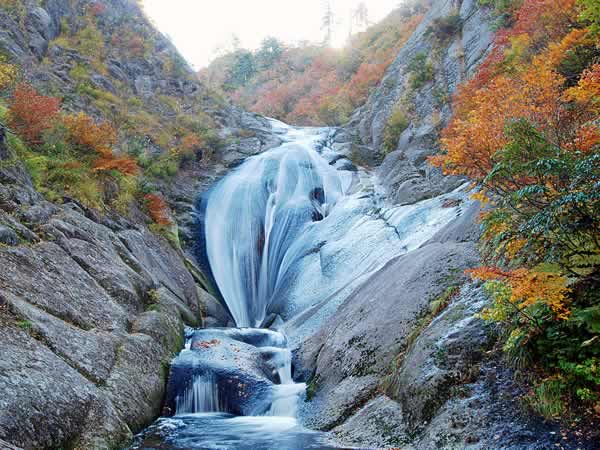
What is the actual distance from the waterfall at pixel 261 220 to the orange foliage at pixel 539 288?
11.8 m

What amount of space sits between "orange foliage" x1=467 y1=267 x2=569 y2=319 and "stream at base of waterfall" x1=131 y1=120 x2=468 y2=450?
423 centimetres

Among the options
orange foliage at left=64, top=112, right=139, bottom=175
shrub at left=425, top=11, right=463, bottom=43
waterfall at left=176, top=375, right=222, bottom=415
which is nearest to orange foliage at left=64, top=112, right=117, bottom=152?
orange foliage at left=64, top=112, right=139, bottom=175

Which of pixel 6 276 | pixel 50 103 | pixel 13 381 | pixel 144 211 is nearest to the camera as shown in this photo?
pixel 13 381

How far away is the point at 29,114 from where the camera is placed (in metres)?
12.8

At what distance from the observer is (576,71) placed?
11945 millimetres

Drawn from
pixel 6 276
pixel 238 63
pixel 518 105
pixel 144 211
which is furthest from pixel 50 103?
pixel 238 63

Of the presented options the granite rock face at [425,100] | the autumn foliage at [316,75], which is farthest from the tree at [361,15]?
the granite rock face at [425,100]

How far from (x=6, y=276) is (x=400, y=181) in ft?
50.8

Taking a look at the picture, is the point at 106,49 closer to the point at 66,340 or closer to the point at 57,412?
the point at 66,340

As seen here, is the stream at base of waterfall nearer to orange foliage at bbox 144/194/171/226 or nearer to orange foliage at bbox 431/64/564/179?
orange foliage at bbox 144/194/171/226

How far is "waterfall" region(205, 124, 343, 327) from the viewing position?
1767 cm

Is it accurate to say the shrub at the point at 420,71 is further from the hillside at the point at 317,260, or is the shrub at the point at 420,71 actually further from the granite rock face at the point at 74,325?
the granite rock face at the point at 74,325

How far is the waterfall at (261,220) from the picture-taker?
58.0ft

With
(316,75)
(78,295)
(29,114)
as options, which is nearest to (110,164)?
(29,114)
